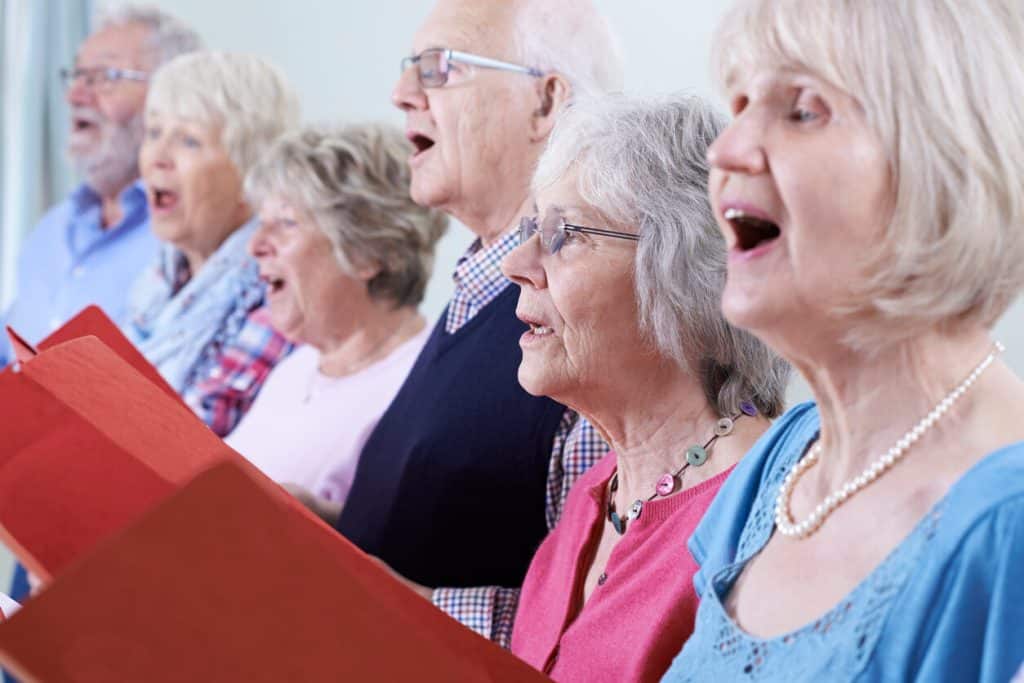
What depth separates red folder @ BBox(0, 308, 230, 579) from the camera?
3.18 ft

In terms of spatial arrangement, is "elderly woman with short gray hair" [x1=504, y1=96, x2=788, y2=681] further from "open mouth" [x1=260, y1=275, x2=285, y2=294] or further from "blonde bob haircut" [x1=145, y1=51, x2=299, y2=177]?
"blonde bob haircut" [x1=145, y1=51, x2=299, y2=177]

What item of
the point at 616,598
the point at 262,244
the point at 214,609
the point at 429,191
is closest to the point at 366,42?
the point at 262,244

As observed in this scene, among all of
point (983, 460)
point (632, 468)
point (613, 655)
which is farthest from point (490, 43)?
point (983, 460)

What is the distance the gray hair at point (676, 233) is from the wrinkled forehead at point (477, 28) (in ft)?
1.67

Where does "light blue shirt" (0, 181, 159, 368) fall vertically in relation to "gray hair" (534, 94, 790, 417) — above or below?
below

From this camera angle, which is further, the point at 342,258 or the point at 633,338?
the point at 342,258

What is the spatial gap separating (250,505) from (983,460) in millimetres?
463

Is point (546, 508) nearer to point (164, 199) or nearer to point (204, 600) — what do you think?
point (204, 600)

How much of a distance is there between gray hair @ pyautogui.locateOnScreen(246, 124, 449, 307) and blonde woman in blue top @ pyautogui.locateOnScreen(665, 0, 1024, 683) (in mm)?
1534

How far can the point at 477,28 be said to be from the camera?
193 cm

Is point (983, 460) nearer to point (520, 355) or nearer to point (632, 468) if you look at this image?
point (632, 468)

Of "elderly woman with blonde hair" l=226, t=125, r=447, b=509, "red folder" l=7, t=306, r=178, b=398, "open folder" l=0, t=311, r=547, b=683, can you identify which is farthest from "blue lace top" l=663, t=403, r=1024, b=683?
"elderly woman with blonde hair" l=226, t=125, r=447, b=509

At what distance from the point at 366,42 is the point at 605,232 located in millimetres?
2284

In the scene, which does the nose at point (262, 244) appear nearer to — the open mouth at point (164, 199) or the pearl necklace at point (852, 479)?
the open mouth at point (164, 199)
